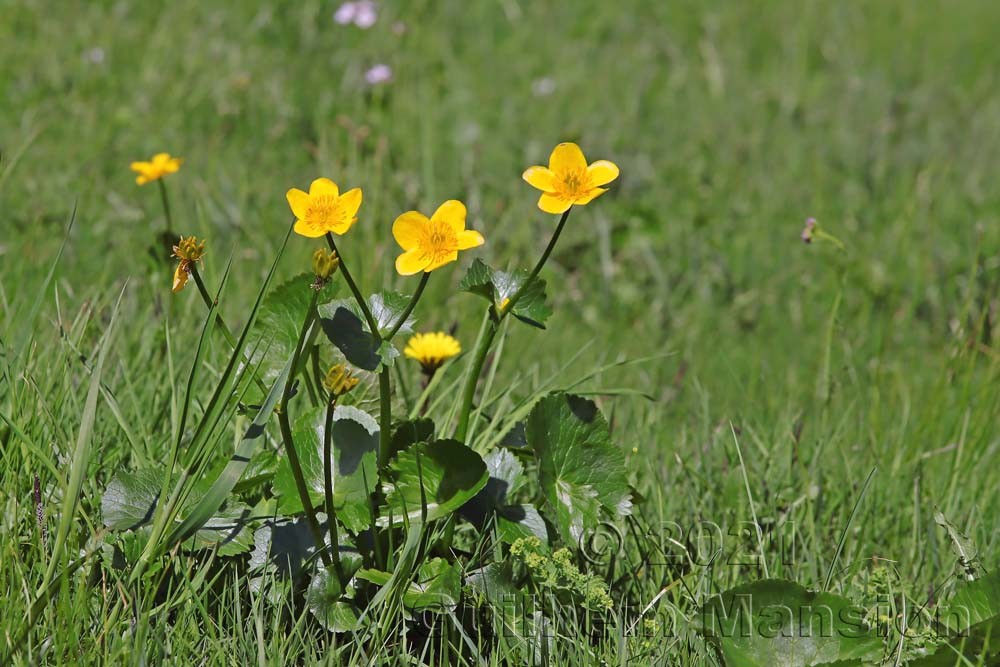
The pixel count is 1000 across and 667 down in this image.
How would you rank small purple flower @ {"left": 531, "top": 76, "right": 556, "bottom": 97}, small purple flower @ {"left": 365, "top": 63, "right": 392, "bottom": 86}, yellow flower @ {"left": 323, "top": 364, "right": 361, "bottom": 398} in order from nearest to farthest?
yellow flower @ {"left": 323, "top": 364, "right": 361, "bottom": 398}
small purple flower @ {"left": 365, "top": 63, "right": 392, "bottom": 86}
small purple flower @ {"left": 531, "top": 76, "right": 556, "bottom": 97}

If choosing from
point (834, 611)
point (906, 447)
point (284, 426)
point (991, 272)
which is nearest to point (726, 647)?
point (834, 611)

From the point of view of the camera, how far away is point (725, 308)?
12.3ft

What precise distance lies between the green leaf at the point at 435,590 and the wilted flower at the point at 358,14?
3363 mm

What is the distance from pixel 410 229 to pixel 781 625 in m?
0.78

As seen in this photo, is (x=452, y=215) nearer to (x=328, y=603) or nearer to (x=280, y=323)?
(x=280, y=323)

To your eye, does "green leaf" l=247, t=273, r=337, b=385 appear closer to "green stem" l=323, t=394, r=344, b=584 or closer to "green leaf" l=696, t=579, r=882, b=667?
"green stem" l=323, t=394, r=344, b=584

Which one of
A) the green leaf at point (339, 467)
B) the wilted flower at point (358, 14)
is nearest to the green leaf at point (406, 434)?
the green leaf at point (339, 467)

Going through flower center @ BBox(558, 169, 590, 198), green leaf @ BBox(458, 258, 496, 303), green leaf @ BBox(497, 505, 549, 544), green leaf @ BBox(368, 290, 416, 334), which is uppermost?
flower center @ BBox(558, 169, 590, 198)

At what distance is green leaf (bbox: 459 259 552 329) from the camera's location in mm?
1595

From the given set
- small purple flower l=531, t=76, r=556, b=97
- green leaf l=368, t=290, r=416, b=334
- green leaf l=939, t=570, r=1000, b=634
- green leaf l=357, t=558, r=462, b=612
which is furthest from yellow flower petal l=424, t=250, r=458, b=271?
small purple flower l=531, t=76, r=556, b=97

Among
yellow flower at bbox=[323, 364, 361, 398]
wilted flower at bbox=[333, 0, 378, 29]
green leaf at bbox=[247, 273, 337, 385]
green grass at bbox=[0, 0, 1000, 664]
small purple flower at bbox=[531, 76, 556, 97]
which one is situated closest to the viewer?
yellow flower at bbox=[323, 364, 361, 398]

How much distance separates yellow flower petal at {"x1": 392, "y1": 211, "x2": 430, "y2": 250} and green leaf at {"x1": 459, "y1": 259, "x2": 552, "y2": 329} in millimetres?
117

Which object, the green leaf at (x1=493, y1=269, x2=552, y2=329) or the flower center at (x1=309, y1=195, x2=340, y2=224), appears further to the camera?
the green leaf at (x1=493, y1=269, x2=552, y2=329)

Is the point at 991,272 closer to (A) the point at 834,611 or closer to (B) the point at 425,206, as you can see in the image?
(B) the point at 425,206
